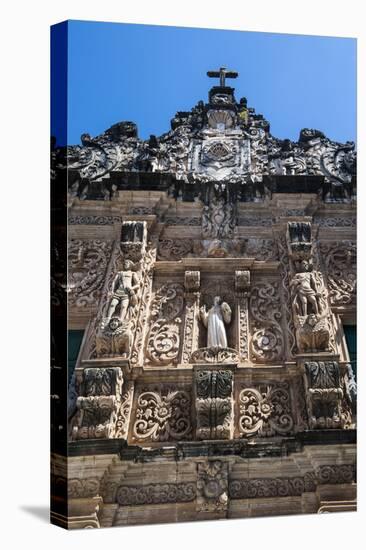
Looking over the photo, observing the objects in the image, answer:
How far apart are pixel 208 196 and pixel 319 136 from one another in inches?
72.2

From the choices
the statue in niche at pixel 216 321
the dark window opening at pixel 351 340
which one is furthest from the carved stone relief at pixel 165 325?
the dark window opening at pixel 351 340

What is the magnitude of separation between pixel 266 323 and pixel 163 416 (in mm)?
2061

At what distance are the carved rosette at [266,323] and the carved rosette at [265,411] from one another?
50 cm

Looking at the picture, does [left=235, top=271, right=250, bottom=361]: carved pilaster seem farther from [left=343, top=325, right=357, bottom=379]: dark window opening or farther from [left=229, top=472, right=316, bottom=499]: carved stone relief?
[left=229, top=472, right=316, bottom=499]: carved stone relief

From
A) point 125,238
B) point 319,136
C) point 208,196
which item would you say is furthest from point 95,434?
point 319,136

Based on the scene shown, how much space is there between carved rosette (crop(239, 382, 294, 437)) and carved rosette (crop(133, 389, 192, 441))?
0.75 m

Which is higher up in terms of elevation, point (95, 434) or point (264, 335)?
point (264, 335)

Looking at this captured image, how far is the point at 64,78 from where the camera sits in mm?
11094

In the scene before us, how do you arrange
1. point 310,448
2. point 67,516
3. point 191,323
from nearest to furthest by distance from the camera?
point 67,516 → point 310,448 → point 191,323

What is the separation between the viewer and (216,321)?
503 inches

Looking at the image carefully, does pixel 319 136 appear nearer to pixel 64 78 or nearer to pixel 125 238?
pixel 125 238

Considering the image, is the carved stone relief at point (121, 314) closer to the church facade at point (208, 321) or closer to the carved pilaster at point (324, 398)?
the church facade at point (208, 321)

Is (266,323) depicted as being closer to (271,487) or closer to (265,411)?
(265,411)

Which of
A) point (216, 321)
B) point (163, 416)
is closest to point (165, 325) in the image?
point (216, 321)
